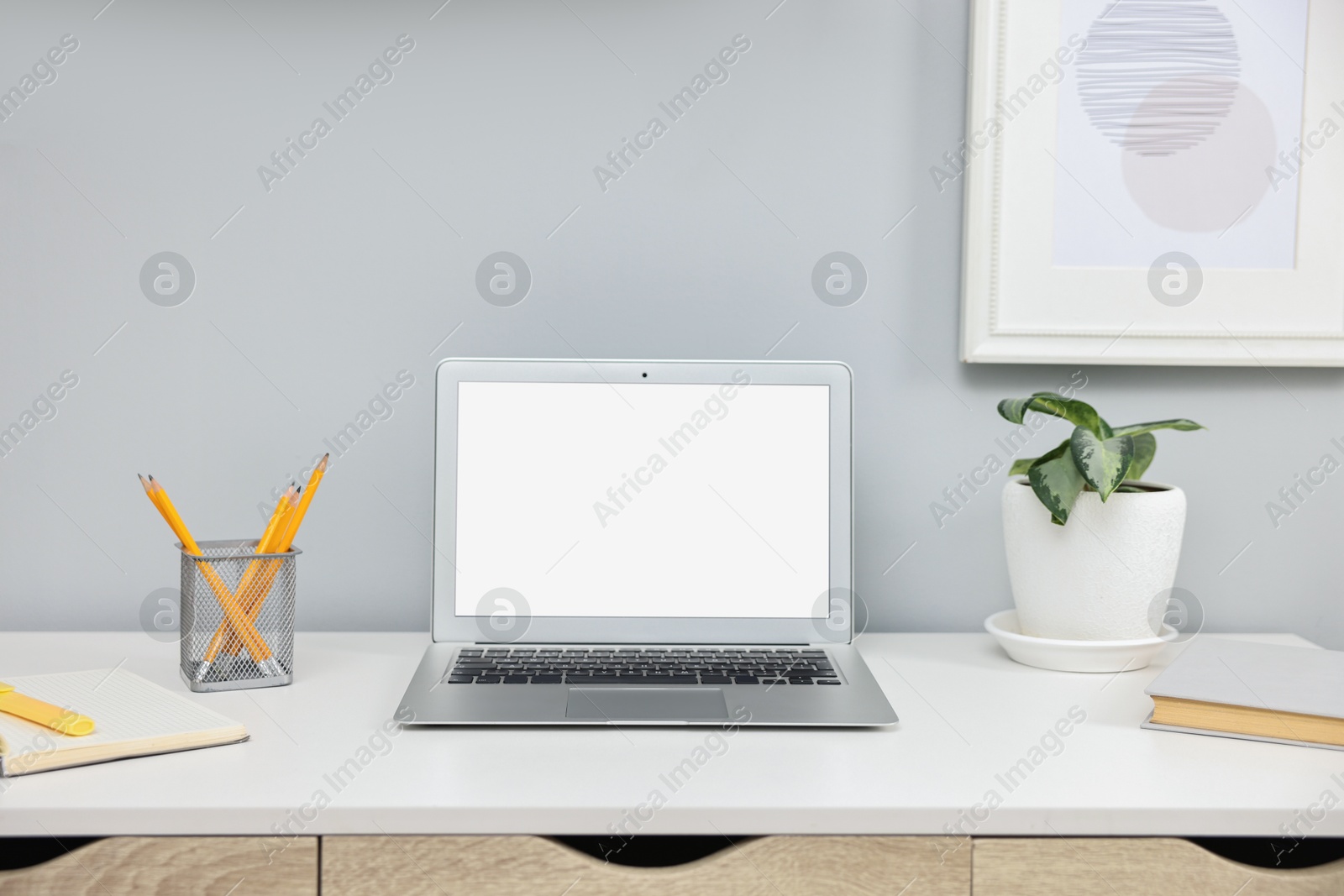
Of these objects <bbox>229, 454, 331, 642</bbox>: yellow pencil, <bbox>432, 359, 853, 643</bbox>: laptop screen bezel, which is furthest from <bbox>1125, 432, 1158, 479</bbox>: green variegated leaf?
<bbox>229, 454, 331, 642</bbox>: yellow pencil

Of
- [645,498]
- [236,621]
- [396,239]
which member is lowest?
[236,621]

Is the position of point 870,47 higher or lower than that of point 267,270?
higher

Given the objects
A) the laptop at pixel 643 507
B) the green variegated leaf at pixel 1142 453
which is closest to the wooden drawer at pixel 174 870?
the laptop at pixel 643 507

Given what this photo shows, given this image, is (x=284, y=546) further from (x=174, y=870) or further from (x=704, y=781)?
(x=704, y=781)

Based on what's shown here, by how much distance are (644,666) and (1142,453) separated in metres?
0.54

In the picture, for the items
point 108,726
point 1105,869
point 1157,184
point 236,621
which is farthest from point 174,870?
point 1157,184

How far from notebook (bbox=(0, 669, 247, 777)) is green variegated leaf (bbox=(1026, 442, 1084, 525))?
2.38 feet

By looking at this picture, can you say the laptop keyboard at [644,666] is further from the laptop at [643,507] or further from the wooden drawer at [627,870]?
the wooden drawer at [627,870]

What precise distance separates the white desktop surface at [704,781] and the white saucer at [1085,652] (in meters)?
0.08

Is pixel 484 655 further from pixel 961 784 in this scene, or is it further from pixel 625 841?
pixel 961 784

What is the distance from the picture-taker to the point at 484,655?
2.94 ft

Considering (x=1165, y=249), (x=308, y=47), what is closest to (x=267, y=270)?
(x=308, y=47)

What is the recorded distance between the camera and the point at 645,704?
771 mm

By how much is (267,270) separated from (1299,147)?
3.92 feet
